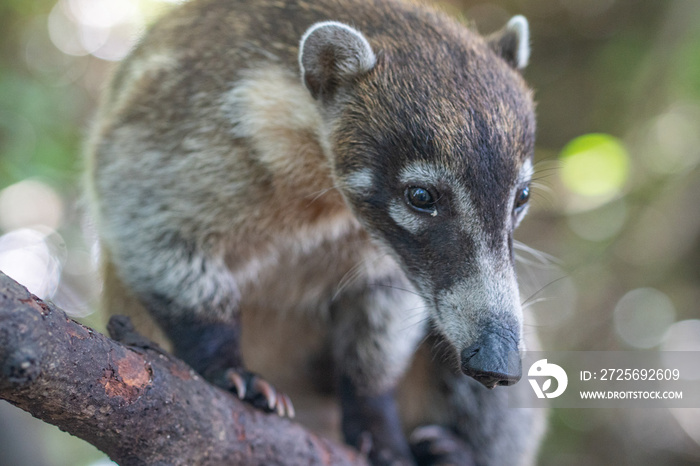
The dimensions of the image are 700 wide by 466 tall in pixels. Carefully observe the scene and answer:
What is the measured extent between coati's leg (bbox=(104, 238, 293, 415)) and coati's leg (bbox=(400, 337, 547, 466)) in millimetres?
1133

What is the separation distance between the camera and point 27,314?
1.72 meters

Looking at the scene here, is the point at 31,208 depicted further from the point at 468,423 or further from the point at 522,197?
the point at 522,197

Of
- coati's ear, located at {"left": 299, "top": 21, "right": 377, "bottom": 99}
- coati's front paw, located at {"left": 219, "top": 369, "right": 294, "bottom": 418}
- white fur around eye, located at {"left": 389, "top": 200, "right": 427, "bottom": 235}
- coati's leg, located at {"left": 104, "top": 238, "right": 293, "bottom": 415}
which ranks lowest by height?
coati's front paw, located at {"left": 219, "top": 369, "right": 294, "bottom": 418}

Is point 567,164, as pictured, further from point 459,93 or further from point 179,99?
point 179,99

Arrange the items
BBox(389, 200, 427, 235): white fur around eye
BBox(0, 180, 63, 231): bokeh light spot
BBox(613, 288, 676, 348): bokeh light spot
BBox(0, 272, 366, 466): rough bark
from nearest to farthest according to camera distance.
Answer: BBox(0, 272, 366, 466): rough bark < BBox(389, 200, 427, 235): white fur around eye < BBox(0, 180, 63, 231): bokeh light spot < BBox(613, 288, 676, 348): bokeh light spot

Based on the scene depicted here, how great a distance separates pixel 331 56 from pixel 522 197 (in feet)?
3.38

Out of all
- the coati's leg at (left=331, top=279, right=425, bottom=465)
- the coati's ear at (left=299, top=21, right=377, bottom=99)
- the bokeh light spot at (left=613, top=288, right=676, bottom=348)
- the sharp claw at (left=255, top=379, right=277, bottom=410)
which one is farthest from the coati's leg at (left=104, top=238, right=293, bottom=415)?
the bokeh light spot at (left=613, top=288, right=676, bottom=348)

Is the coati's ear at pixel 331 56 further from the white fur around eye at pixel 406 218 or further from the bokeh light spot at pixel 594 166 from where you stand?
the bokeh light spot at pixel 594 166

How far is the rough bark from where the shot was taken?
1.73 metres

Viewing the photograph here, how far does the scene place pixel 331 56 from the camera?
2.86 m

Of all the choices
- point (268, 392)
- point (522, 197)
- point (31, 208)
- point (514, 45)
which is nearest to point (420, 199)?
point (522, 197)

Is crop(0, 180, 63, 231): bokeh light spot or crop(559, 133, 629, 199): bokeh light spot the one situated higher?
crop(559, 133, 629, 199): bokeh light spot

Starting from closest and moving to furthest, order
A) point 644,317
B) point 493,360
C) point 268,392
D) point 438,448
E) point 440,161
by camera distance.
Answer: point 493,360 → point 440,161 → point 268,392 → point 438,448 → point 644,317

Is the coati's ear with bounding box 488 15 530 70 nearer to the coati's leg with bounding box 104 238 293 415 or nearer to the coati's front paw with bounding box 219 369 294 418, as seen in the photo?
the coati's leg with bounding box 104 238 293 415
